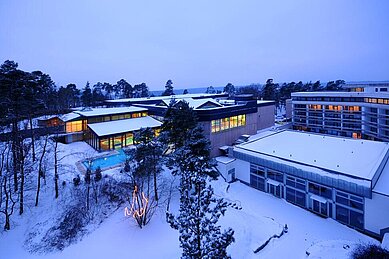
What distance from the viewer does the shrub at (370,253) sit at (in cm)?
1104

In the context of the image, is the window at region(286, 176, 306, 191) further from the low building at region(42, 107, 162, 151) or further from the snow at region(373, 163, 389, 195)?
the low building at region(42, 107, 162, 151)

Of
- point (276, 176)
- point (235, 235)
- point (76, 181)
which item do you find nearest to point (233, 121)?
point (276, 176)

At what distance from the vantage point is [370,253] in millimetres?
11383

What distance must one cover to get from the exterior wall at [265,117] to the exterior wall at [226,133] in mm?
6422

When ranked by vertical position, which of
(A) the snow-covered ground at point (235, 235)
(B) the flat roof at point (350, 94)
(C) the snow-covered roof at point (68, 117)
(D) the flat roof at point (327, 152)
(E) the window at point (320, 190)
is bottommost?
(A) the snow-covered ground at point (235, 235)

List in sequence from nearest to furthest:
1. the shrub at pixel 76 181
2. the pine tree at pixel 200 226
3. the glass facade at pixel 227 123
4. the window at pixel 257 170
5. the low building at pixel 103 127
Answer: the pine tree at pixel 200 226
the shrub at pixel 76 181
the window at pixel 257 170
the glass facade at pixel 227 123
the low building at pixel 103 127

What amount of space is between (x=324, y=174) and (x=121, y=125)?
24.9 metres

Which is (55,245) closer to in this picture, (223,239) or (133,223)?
(133,223)

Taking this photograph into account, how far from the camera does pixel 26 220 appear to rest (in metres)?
17.1

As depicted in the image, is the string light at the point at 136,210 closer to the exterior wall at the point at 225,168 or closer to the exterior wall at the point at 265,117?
the exterior wall at the point at 225,168

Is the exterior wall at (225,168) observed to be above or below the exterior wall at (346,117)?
below

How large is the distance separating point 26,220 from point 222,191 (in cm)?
1565

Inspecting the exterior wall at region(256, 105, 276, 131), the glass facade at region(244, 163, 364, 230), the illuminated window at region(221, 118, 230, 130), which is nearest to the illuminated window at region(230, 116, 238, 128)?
the illuminated window at region(221, 118, 230, 130)

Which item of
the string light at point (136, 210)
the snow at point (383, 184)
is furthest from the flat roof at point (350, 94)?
the string light at point (136, 210)
